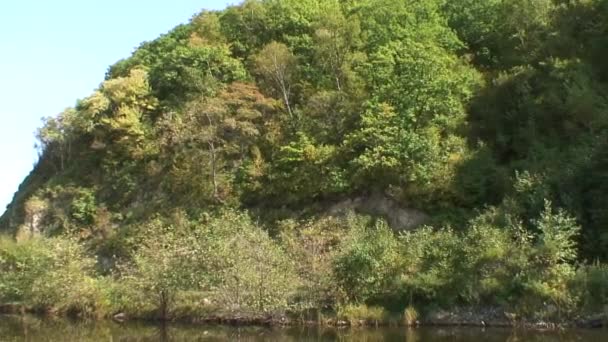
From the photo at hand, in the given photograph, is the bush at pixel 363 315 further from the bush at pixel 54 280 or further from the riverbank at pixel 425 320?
the bush at pixel 54 280

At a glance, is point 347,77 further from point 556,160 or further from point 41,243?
point 41,243

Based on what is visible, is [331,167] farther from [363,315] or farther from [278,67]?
[363,315]

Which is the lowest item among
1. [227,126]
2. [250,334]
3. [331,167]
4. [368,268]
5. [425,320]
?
[250,334]

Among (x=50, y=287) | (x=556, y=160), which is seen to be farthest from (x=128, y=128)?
(x=556, y=160)

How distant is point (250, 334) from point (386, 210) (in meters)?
15.0

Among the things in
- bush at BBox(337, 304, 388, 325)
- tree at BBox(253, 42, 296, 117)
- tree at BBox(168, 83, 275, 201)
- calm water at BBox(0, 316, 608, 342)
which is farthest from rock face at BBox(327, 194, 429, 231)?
calm water at BBox(0, 316, 608, 342)

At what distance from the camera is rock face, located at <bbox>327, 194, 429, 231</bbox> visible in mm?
A: 44750

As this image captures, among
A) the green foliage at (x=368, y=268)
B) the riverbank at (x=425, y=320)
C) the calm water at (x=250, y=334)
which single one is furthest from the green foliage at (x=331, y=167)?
the calm water at (x=250, y=334)

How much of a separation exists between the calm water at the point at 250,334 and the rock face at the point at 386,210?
38.5ft

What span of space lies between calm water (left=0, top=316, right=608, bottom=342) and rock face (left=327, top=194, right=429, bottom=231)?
1172 cm

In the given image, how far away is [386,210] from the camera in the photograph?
45938mm

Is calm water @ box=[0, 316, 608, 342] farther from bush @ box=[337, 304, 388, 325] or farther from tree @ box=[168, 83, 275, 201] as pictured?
tree @ box=[168, 83, 275, 201]

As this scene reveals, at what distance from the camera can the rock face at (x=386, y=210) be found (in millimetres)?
44750

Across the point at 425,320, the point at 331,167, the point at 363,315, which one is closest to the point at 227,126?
the point at 331,167
